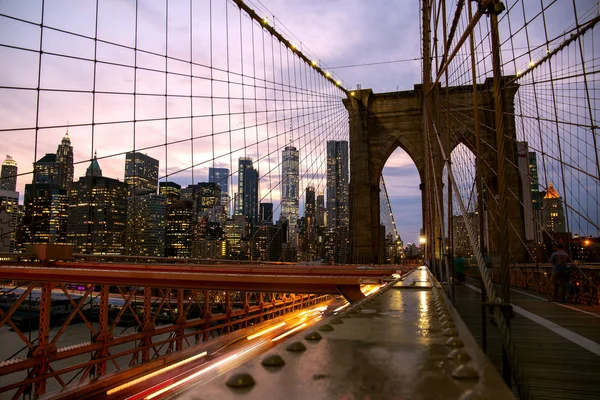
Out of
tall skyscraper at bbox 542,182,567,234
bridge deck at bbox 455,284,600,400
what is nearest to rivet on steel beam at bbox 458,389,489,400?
bridge deck at bbox 455,284,600,400

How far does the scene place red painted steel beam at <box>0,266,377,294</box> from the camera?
4266mm

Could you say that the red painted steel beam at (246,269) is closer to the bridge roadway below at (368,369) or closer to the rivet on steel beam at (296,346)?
the bridge roadway below at (368,369)

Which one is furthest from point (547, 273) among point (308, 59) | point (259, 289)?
point (308, 59)

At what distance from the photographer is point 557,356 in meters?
3.27

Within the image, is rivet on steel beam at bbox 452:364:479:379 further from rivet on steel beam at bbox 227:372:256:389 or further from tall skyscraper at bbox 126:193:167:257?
tall skyscraper at bbox 126:193:167:257

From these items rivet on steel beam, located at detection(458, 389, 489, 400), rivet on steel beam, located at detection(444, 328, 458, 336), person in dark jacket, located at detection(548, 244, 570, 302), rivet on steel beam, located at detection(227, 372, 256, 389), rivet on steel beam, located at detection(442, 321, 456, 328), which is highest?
rivet on steel beam, located at detection(227, 372, 256, 389)

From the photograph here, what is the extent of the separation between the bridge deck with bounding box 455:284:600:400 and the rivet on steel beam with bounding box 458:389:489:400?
7.07 feet

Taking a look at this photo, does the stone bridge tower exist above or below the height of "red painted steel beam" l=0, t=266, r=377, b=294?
above

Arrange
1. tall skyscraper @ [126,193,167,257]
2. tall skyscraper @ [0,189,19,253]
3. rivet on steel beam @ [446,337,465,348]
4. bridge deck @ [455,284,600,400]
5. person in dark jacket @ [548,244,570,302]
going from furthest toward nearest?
tall skyscraper @ [126,193,167,257]
tall skyscraper @ [0,189,19,253]
person in dark jacket @ [548,244,570,302]
bridge deck @ [455,284,600,400]
rivet on steel beam @ [446,337,465,348]

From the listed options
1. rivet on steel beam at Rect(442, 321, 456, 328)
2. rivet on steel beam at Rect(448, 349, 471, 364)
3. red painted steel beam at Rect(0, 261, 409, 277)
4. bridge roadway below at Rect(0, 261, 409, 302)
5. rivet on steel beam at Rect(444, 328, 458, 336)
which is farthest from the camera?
red painted steel beam at Rect(0, 261, 409, 277)

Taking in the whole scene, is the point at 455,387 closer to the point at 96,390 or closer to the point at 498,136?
the point at 498,136

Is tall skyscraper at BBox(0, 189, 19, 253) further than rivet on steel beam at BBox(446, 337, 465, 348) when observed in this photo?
Yes

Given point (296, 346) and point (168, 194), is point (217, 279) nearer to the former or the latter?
point (296, 346)

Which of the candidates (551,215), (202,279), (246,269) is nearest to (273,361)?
(202,279)
